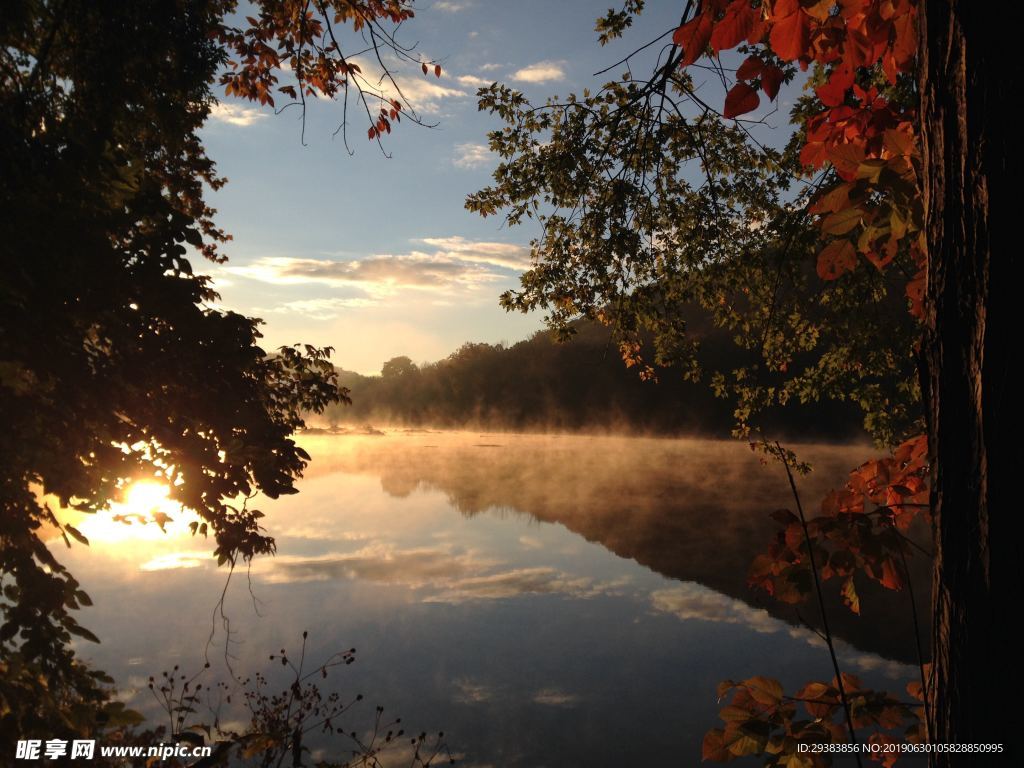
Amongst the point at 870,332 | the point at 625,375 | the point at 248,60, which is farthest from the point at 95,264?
the point at 625,375

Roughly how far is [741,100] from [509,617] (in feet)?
54.3

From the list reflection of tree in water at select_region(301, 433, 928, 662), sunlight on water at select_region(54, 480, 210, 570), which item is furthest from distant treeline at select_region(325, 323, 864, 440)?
sunlight on water at select_region(54, 480, 210, 570)

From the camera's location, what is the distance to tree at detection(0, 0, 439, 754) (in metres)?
4.22

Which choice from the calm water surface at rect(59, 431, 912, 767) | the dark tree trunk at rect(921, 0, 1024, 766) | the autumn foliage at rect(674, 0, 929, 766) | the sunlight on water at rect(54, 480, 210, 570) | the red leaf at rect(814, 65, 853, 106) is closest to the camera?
the dark tree trunk at rect(921, 0, 1024, 766)

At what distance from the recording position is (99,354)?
17.8ft

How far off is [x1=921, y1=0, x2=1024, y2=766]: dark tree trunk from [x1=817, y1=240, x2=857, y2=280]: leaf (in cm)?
62

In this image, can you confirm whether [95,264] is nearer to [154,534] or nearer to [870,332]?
[870,332]

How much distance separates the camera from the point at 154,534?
27.5 metres

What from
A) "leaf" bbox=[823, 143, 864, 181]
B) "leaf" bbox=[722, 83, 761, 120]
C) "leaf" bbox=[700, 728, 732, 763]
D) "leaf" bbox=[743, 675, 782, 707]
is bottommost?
"leaf" bbox=[700, 728, 732, 763]

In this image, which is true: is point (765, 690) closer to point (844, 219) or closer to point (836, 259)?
point (836, 259)

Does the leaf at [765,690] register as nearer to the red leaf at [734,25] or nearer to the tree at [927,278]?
the tree at [927,278]

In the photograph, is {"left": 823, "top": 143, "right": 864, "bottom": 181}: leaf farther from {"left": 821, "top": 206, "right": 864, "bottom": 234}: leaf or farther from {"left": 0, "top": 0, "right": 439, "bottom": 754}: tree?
{"left": 0, "top": 0, "right": 439, "bottom": 754}: tree

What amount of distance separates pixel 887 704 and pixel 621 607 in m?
16.5

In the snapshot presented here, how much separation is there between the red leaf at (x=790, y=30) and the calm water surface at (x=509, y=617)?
5.42 m
